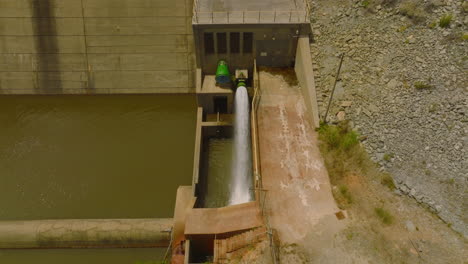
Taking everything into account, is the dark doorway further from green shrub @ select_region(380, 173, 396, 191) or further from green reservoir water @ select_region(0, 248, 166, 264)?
green shrub @ select_region(380, 173, 396, 191)

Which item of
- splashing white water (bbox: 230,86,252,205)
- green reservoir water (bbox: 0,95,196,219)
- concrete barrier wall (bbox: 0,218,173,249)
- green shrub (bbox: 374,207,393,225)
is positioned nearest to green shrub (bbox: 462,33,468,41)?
green shrub (bbox: 374,207,393,225)

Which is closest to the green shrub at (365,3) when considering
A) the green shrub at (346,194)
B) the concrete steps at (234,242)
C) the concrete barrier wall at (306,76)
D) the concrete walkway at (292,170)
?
the concrete barrier wall at (306,76)

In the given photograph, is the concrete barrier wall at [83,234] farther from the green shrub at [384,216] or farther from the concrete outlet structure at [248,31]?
the concrete outlet structure at [248,31]

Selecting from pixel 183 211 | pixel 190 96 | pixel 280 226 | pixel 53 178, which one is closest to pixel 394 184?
pixel 280 226

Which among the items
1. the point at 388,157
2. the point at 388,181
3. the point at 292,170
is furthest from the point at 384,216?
the point at 292,170

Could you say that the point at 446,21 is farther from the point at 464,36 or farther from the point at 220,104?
the point at 220,104
